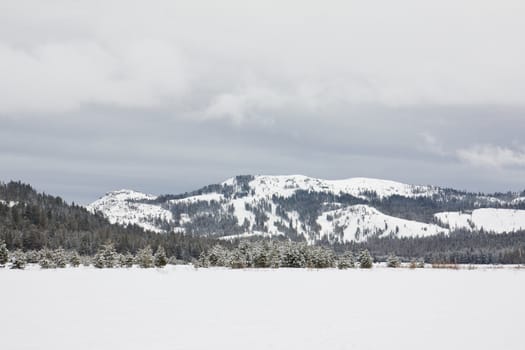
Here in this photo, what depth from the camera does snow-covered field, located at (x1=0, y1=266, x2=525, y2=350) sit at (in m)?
17.2

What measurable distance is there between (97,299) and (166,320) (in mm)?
10292

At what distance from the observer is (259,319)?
22.7m

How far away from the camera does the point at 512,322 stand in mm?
21562

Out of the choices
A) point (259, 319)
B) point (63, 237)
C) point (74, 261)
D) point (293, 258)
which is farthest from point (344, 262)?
point (63, 237)

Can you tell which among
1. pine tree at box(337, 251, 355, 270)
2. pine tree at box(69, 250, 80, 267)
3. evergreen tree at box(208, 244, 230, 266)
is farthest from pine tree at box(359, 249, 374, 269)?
pine tree at box(69, 250, 80, 267)

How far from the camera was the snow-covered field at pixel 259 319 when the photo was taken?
17.2 metres

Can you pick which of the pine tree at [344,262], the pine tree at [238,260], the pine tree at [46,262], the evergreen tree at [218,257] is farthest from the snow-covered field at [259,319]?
the evergreen tree at [218,257]

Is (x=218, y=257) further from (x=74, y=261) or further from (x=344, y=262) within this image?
(x=74, y=261)

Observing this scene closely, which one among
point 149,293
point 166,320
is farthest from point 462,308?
point 149,293

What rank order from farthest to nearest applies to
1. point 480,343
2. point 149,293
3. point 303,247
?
point 303,247 < point 149,293 < point 480,343

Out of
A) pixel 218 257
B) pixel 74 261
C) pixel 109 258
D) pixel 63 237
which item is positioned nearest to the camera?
pixel 109 258

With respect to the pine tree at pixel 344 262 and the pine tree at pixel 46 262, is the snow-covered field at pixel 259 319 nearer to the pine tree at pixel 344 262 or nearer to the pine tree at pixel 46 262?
the pine tree at pixel 46 262

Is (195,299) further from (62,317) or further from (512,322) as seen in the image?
(512,322)

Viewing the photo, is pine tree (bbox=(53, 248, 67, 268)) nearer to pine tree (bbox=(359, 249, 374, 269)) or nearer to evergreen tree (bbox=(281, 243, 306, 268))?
evergreen tree (bbox=(281, 243, 306, 268))
